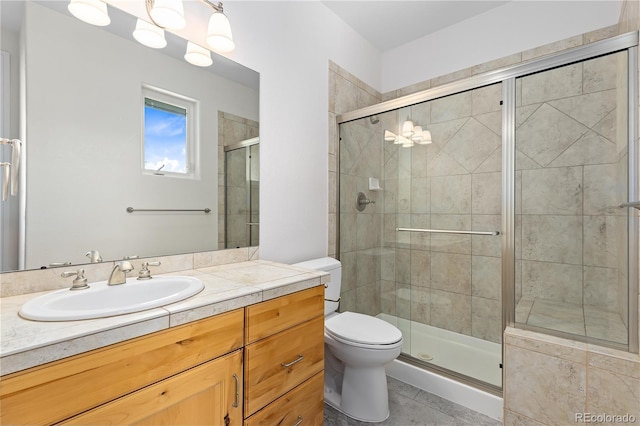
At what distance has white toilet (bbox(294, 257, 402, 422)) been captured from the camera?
1.53 meters

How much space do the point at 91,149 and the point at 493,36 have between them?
2811mm

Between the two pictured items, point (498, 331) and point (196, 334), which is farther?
point (498, 331)

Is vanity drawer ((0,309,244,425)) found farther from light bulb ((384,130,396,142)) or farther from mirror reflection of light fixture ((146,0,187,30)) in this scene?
light bulb ((384,130,396,142))

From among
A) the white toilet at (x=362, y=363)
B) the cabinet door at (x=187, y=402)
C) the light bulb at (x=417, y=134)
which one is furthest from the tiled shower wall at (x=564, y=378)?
the cabinet door at (x=187, y=402)

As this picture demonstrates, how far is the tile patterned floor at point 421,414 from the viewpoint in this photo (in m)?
1.58

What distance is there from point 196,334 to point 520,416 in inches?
65.2

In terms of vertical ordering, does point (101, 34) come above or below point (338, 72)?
below

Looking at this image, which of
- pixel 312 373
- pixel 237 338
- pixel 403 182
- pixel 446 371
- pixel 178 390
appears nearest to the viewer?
pixel 178 390

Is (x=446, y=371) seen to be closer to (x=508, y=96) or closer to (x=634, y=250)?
(x=634, y=250)

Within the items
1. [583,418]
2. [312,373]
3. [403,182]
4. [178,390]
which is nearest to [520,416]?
[583,418]

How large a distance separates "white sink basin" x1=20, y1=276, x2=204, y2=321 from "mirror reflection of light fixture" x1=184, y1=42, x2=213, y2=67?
41.4 inches

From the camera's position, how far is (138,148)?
1.25 m

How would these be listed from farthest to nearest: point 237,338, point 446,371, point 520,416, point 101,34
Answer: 1. point 446,371
2. point 520,416
3. point 101,34
4. point 237,338

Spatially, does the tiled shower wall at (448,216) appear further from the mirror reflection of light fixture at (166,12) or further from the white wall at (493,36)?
the mirror reflection of light fixture at (166,12)
